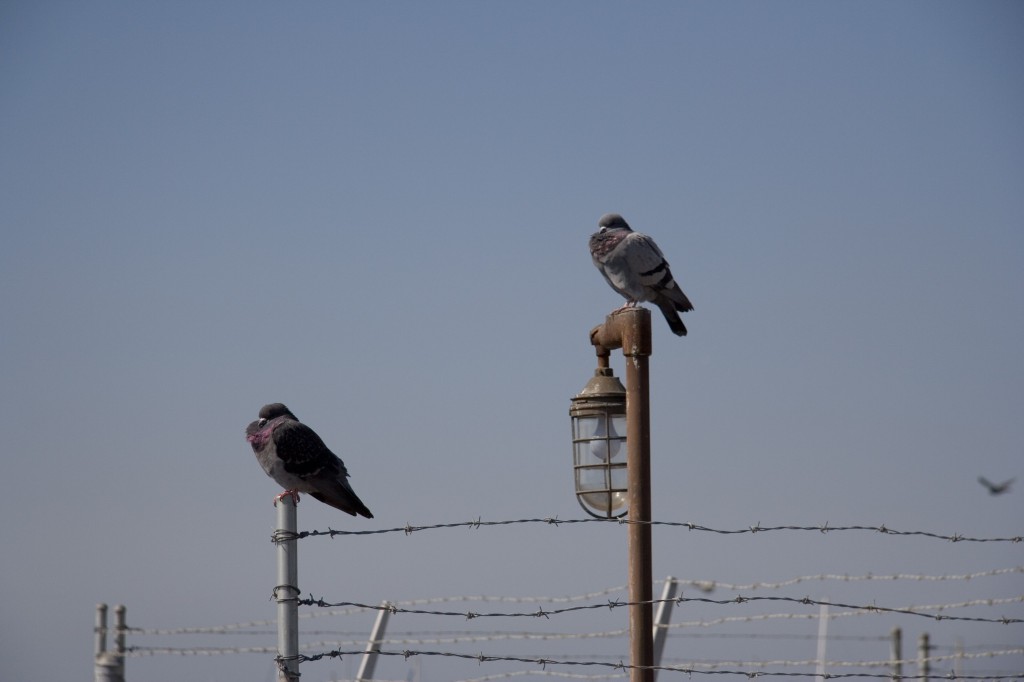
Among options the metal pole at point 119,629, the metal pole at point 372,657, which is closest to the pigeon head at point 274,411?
the metal pole at point 372,657

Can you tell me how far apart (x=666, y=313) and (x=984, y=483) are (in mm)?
4116

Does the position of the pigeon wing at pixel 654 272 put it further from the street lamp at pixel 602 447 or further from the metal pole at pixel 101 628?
the metal pole at pixel 101 628

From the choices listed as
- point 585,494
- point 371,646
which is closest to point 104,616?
point 371,646

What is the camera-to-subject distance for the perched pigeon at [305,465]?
7.22 metres

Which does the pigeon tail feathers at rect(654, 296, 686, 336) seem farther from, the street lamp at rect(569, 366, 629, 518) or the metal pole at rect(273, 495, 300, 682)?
the metal pole at rect(273, 495, 300, 682)

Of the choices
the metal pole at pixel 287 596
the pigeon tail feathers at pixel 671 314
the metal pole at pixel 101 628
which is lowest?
the metal pole at pixel 287 596

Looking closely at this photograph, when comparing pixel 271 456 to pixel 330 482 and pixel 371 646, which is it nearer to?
pixel 330 482

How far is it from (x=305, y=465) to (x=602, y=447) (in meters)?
1.97

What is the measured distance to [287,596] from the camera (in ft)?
16.0

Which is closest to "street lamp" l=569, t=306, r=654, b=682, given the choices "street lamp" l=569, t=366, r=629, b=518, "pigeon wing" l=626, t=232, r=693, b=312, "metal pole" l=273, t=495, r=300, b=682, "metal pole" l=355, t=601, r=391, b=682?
"street lamp" l=569, t=366, r=629, b=518

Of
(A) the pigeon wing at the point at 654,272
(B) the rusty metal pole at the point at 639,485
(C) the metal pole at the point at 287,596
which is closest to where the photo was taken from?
(C) the metal pole at the point at 287,596

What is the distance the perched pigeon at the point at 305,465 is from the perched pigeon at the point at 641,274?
216 cm

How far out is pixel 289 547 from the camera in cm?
493

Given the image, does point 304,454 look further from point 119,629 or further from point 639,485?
point 119,629
